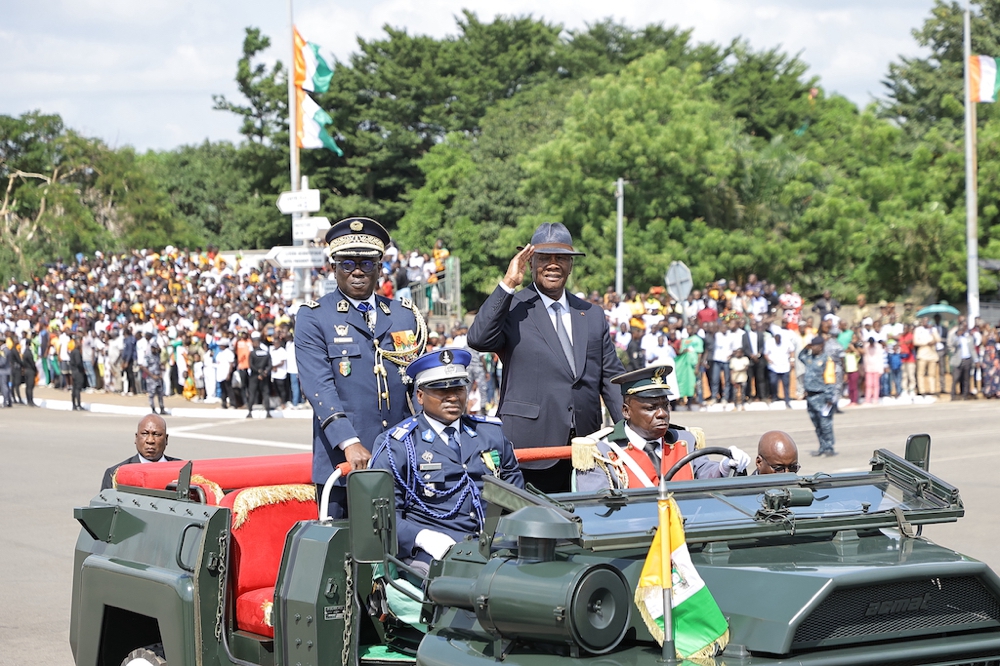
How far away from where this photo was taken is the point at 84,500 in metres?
13.7

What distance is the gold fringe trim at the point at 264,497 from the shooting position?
17.3 feet

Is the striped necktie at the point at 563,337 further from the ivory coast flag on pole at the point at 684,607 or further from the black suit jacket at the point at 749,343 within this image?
the black suit jacket at the point at 749,343

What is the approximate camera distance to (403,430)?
4785mm

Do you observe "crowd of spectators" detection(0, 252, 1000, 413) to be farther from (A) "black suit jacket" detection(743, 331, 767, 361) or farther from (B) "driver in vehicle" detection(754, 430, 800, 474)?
(B) "driver in vehicle" detection(754, 430, 800, 474)

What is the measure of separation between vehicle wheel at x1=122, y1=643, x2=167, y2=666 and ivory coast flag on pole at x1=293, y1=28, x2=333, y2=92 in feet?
68.5

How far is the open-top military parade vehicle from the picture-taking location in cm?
318

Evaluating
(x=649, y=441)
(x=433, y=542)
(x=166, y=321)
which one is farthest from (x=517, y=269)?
(x=166, y=321)

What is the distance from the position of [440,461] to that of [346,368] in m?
0.97

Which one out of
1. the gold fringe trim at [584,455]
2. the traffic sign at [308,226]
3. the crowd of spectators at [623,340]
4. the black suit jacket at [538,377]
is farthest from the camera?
the crowd of spectators at [623,340]

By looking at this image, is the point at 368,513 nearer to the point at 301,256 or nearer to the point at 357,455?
the point at 357,455

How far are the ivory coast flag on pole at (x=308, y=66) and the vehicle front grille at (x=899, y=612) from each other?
22844mm

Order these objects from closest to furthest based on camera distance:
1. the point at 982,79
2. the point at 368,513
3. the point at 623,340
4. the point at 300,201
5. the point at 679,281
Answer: the point at 368,513, the point at 300,201, the point at 679,281, the point at 623,340, the point at 982,79

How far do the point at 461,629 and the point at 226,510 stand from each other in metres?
1.59

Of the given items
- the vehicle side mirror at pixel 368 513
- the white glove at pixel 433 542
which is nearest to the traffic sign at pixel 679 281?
the white glove at pixel 433 542
